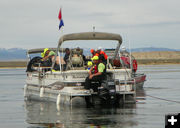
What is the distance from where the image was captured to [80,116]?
1340 cm

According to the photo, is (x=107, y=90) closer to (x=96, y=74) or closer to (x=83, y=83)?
(x=96, y=74)

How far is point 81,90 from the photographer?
1509cm

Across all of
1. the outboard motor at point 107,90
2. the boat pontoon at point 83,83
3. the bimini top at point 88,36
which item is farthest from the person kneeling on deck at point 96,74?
the bimini top at point 88,36

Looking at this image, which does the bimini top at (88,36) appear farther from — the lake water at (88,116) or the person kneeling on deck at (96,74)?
the lake water at (88,116)

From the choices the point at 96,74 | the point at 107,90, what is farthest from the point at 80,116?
the point at 96,74

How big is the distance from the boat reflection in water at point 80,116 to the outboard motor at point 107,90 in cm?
44

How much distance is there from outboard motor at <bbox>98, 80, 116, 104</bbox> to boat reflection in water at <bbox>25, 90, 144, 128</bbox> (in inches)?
17.5

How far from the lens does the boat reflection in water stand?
38.4 feet

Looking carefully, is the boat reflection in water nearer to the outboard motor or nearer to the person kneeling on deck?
the outboard motor

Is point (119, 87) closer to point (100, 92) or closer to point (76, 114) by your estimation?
point (100, 92)

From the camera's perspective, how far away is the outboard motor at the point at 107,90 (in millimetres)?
14586

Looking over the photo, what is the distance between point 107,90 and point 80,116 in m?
1.64

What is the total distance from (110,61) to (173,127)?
498 inches

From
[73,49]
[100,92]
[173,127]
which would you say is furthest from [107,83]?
[173,127]
